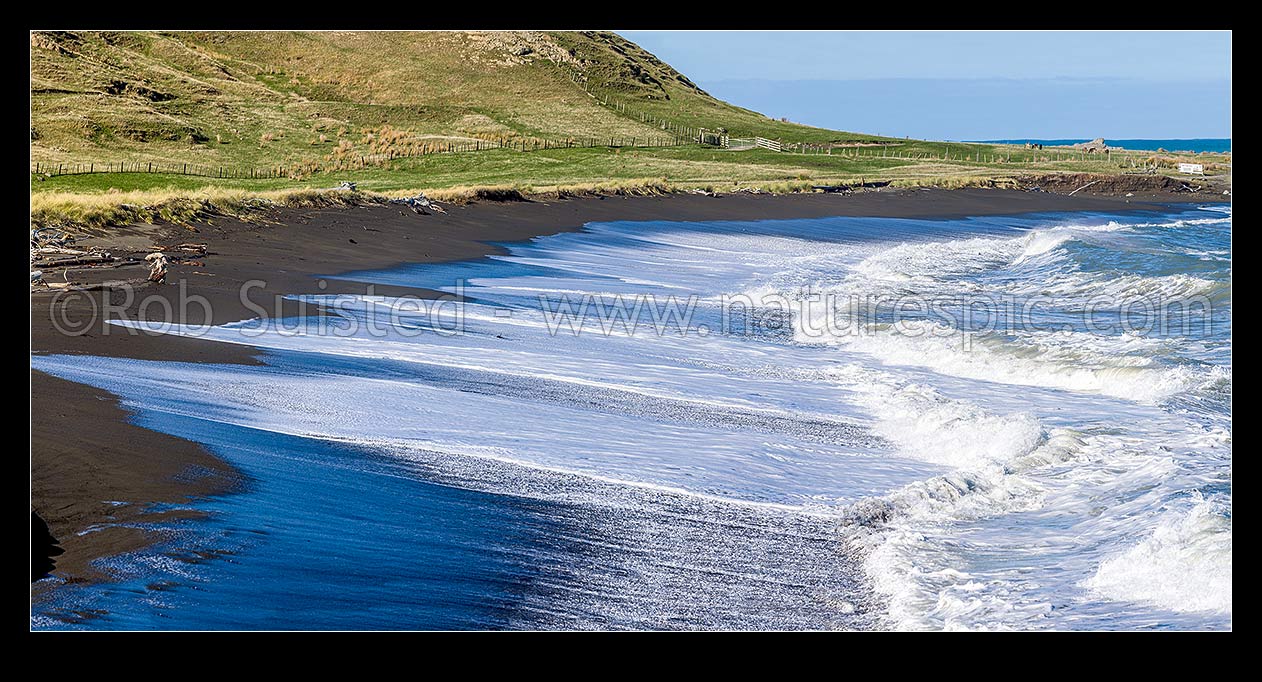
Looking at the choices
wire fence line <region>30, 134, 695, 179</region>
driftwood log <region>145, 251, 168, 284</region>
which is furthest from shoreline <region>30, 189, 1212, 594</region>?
wire fence line <region>30, 134, 695, 179</region>

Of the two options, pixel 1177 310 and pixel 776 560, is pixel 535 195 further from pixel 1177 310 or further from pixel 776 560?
pixel 776 560

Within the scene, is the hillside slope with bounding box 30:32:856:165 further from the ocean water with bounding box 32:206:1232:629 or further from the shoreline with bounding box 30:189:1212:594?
the ocean water with bounding box 32:206:1232:629

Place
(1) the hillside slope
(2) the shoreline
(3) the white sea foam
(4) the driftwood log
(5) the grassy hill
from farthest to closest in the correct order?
(1) the hillside slope < (5) the grassy hill < (4) the driftwood log < (2) the shoreline < (3) the white sea foam

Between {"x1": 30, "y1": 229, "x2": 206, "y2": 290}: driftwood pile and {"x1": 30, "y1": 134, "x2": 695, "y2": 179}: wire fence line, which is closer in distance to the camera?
{"x1": 30, "y1": 229, "x2": 206, "y2": 290}: driftwood pile

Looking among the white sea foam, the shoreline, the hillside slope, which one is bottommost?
the white sea foam

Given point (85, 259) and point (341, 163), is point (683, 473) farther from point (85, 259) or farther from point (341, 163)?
point (341, 163)

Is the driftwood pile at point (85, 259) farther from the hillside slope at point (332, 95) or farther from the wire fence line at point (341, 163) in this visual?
the hillside slope at point (332, 95)

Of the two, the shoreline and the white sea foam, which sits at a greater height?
the shoreline

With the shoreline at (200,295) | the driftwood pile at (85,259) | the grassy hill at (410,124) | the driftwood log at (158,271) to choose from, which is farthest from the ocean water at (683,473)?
the grassy hill at (410,124)
